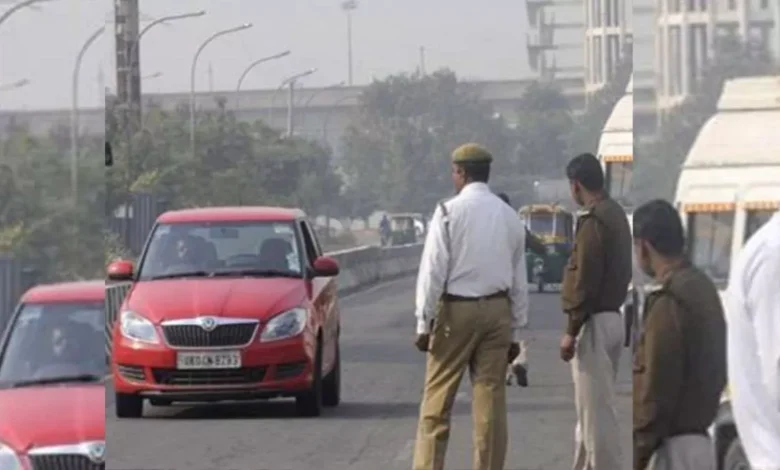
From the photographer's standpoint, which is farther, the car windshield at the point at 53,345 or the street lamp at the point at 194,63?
the car windshield at the point at 53,345

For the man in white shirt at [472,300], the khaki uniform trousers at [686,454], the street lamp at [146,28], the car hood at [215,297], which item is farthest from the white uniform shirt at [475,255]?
the street lamp at [146,28]

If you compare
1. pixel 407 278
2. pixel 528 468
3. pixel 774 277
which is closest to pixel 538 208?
pixel 407 278

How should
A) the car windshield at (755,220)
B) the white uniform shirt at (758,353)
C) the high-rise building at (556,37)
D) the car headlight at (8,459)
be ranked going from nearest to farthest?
the white uniform shirt at (758,353)
the car windshield at (755,220)
the high-rise building at (556,37)
the car headlight at (8,459)

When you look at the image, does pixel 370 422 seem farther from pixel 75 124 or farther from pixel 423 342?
pixel 75 124

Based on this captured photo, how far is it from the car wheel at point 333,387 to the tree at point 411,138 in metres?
0.52

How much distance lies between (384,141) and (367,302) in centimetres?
57

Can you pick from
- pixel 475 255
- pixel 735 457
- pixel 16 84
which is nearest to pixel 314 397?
pixel 475 255

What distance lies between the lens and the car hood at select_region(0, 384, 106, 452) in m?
5.70

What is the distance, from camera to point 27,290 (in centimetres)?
589

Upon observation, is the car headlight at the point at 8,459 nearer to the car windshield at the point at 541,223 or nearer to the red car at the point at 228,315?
the red car at the point at 228,315

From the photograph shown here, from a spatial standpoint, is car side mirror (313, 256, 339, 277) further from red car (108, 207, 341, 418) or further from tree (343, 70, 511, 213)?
tree (343, 70, 511, 213)

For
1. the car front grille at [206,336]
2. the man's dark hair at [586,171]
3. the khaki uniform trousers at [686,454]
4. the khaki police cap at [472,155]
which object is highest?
the khaki police cap at [472,155]

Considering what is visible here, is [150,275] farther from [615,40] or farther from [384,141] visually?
[615,40]

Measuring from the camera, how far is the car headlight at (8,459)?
18.5 feet
